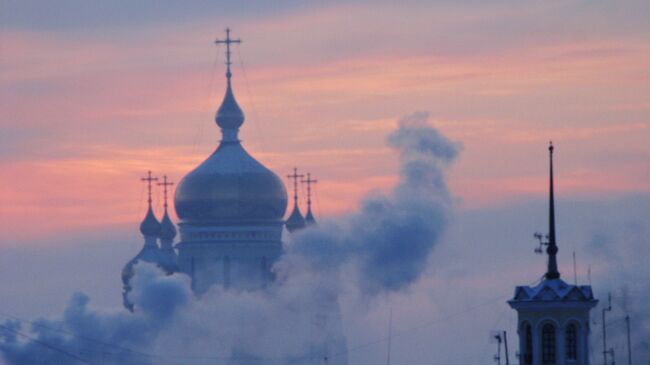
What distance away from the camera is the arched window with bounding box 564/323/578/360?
104938 mm

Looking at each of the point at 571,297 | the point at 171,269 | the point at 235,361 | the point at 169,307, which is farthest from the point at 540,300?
the point at 171,269

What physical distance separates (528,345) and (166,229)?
94.2 m

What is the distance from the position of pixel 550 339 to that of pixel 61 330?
75901mm

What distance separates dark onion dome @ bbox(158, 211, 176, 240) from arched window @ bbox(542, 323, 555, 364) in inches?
3682

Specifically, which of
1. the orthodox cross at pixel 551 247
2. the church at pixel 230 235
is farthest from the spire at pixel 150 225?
the orthodox cross at pixel 551 247

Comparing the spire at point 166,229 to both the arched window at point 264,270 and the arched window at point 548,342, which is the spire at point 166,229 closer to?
the arched window at point 264,270

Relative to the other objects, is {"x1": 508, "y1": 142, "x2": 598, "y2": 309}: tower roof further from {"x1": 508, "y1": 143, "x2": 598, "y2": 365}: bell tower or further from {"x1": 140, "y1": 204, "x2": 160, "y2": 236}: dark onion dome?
{"x1": 140, "y1": 204, "x2": 160, "y2": 236}: dark onion dome

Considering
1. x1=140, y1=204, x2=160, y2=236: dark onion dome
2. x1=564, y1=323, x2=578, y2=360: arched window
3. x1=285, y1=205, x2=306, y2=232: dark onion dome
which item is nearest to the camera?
x1=564, y1=323, x2=578, y2=360: arched window

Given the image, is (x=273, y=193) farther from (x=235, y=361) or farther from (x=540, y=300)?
(x=540, y=300)

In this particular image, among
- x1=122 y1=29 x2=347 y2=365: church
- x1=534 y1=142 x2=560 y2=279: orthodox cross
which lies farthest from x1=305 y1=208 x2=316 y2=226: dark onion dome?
x1=534 y1=142 x2=560 y2=279: orthodox cross

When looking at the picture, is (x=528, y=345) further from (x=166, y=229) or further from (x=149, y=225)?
(x=166, y=229)

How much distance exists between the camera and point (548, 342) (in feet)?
346

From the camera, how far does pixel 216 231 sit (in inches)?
7795

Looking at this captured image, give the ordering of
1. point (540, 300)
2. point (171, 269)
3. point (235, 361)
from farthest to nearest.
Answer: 1. point (171, 269)
2. point (235, 361)
3. point (540, 300)
